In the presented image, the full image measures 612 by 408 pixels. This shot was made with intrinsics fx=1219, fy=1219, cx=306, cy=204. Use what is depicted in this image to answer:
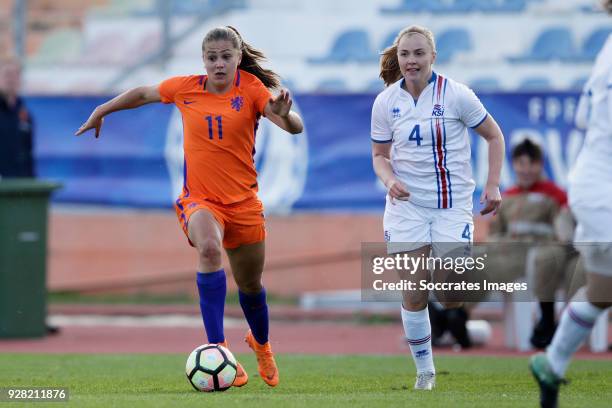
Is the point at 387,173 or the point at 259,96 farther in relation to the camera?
the point at 259,96

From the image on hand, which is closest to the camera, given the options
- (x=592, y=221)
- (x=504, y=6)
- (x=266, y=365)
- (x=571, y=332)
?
(x=592, y=221)

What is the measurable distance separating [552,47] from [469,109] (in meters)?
12.5

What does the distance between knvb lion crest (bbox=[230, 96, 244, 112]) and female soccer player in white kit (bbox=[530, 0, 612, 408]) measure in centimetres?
253

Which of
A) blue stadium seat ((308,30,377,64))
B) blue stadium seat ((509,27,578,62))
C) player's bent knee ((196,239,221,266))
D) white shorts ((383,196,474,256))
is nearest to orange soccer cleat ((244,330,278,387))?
player's bent knee ((196,239,221,266))

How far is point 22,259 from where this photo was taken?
13125 millimetres

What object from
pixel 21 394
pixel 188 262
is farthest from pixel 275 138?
pixel 21 394

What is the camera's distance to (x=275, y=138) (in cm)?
1650

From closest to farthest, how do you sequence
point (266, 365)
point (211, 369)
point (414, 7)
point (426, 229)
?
point (211, 369) < point (426, 229) < point (266, 365) < point (414, 7)

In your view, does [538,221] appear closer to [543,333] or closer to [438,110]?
[543,333]

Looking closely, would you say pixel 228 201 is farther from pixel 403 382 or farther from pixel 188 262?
pixel 188 262

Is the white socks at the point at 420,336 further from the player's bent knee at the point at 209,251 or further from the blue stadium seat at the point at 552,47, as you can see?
the blue stadium seat at the point at 552,47

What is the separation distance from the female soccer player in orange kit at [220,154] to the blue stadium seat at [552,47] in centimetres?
1228

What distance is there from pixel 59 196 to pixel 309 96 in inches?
146

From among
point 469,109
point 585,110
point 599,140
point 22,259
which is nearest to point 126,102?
point 469,109
